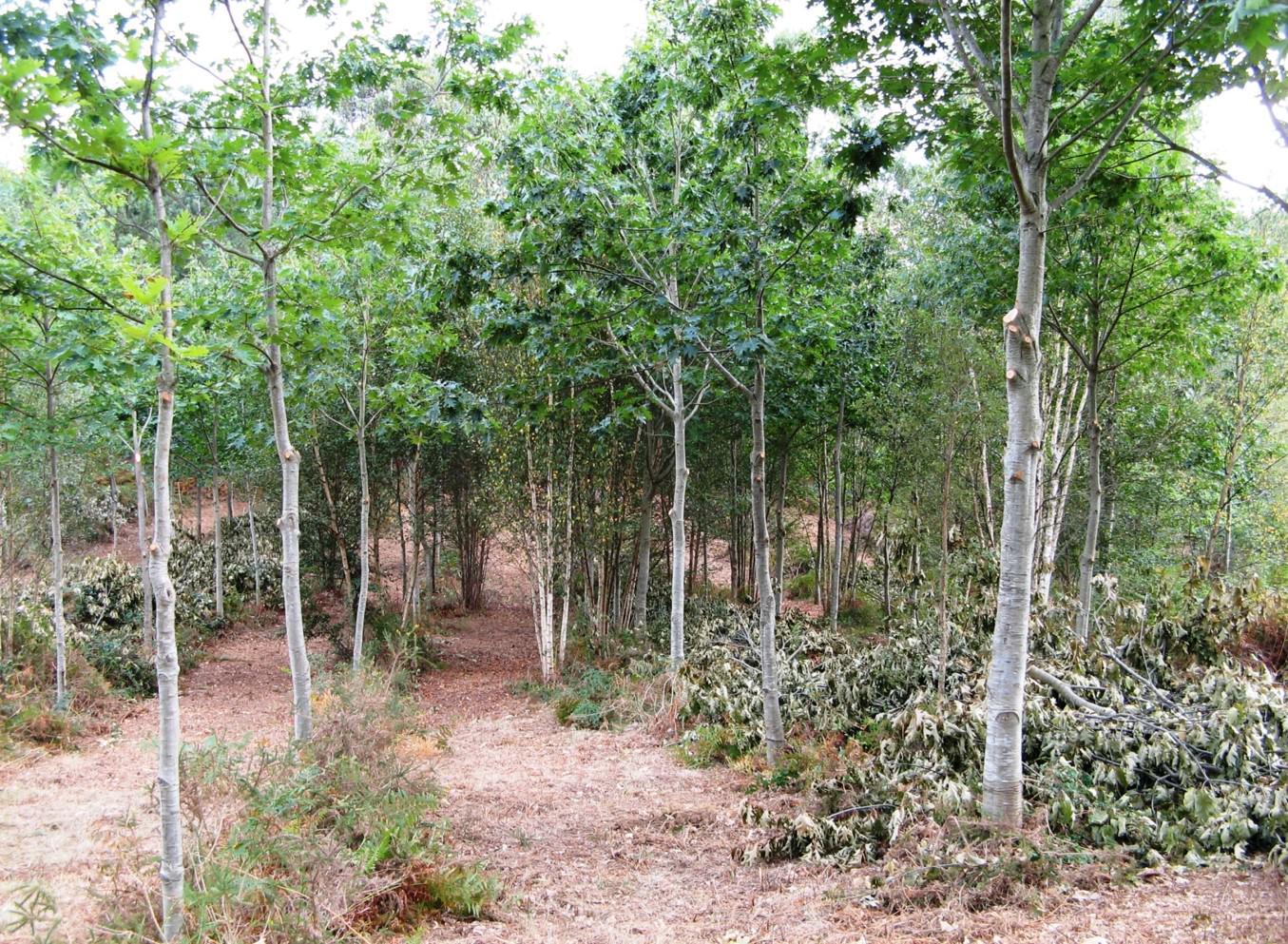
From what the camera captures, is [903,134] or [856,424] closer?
[903,134]

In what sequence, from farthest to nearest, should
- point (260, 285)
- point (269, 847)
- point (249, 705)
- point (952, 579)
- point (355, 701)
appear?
point (249, 705) → point (952, 579) → point (355, 701) → point (260, 285) → point (269, 847)

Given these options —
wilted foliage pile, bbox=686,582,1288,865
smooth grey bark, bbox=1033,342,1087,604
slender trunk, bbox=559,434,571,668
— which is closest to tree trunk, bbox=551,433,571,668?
slender trunk, bbox=559,434,571,668

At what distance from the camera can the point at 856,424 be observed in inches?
508

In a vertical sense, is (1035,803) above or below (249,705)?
above

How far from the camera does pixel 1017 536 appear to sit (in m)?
4.40

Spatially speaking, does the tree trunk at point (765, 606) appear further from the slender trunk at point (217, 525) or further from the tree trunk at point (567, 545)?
the slender trunk at point (217, 525)

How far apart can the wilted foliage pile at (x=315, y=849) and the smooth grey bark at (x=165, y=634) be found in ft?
0.44

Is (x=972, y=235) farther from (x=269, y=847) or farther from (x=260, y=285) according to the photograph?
(x=269, y=847)

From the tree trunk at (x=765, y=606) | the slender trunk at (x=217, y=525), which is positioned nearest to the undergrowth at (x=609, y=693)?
the tree trunk at (x=765, y=606)

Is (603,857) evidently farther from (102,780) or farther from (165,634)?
(102,780)

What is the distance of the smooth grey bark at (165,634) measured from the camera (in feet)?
10.3

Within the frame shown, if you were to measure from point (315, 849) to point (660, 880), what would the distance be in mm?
2213

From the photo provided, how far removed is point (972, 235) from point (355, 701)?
7.04 meters

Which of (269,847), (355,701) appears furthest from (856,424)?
(269,847)
